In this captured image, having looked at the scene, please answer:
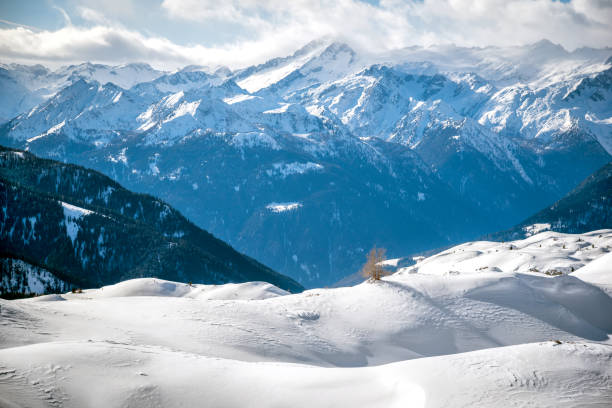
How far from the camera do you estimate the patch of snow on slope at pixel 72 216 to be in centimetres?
18618

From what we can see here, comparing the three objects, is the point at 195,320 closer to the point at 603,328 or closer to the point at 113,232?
the point at 603,328

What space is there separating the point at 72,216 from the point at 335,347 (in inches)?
6948

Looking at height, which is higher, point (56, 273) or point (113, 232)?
point (113, 232)

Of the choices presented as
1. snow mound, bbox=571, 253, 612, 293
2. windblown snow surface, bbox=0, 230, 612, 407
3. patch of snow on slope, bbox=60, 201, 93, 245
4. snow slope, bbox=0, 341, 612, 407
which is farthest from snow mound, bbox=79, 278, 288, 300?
patch of snow on slope, bbox=60, 201, 93, 245

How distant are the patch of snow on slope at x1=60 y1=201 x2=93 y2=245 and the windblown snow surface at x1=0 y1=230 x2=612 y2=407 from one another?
6096 inches

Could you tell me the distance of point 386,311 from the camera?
4697cm

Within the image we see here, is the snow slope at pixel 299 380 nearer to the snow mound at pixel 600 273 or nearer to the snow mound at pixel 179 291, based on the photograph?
the snow mound at pixel 600 273

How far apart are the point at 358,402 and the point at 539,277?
40.0 m

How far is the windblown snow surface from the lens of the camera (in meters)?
22.6

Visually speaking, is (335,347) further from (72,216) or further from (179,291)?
(72,216)

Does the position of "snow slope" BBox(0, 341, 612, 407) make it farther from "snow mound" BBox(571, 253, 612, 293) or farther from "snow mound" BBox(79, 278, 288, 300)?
"snow mound" BBox(79, 278, 288, 300)

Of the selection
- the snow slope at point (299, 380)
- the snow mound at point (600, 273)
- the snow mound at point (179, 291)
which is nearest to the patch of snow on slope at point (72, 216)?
the snow mound at point (179, 291)

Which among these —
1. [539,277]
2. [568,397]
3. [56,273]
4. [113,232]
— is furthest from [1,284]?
[568,397]

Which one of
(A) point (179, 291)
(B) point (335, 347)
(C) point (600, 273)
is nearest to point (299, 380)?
(B) point (335, 347)
